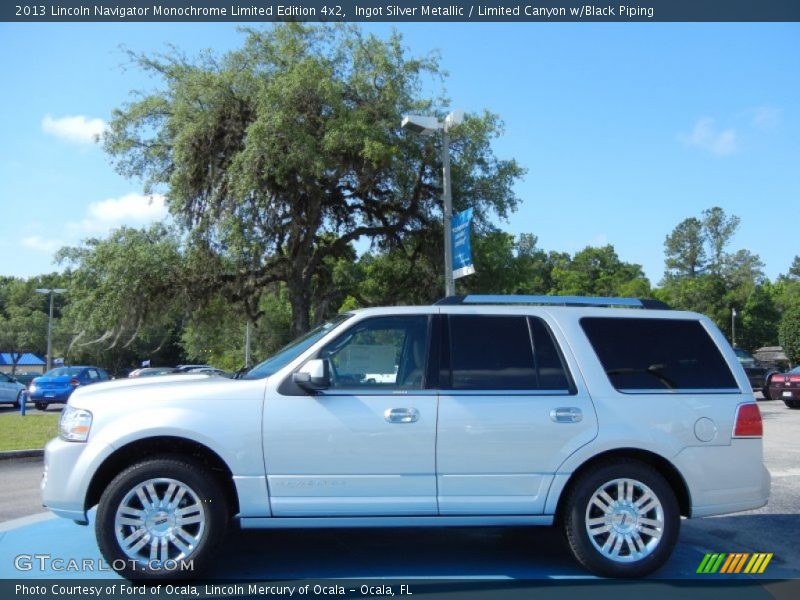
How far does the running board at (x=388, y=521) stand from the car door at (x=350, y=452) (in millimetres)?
54

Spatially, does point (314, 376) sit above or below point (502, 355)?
below

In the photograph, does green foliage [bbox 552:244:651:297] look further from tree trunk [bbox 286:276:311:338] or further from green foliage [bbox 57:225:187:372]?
green foliage [bbox 57:225:187:372]

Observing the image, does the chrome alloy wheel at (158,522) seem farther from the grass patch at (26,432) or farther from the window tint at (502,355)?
the grass patch at (26,432)

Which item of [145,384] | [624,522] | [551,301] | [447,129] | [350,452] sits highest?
[447,129]

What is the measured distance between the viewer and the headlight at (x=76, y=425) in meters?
5.01

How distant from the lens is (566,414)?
5.23 meters

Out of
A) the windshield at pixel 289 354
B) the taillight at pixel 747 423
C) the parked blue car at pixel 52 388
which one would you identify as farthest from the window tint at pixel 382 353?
the parked blue car at pixel 52 388

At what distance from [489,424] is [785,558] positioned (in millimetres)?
2873

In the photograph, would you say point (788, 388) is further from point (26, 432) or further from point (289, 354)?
point (289, 354)

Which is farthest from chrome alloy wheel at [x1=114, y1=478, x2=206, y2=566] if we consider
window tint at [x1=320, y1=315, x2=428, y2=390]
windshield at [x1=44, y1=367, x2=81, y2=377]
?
windshield at [x1=44, y1=367, x2=81, y2=377]

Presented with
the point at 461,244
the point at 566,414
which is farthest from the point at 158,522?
the point at 461,244

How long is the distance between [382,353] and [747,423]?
2.81 metres

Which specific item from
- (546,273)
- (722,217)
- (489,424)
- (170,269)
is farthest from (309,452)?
(722,217)

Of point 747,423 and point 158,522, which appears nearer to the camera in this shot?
point 158,522
